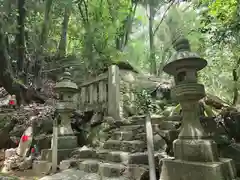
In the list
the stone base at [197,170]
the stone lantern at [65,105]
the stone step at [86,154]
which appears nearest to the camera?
the stone base at [197,170]

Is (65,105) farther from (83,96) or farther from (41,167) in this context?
(41,167)

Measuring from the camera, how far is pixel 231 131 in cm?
369

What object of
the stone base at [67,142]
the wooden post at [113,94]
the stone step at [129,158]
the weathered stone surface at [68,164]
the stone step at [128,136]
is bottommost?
the weathered stone surface at [68,164]

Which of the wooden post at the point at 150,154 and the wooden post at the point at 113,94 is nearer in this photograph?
the wooden post at the point at 150,154

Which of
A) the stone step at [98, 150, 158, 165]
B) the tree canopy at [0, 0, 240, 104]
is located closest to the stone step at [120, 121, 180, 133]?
the stone step at [98, 150, 158, 165]

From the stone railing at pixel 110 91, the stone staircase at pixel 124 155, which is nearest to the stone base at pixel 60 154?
the stone staircase at pixel 124 155

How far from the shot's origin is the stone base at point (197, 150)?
89.5 inches

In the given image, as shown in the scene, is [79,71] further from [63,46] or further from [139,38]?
[139,38]

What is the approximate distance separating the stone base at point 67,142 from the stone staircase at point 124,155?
31 cm

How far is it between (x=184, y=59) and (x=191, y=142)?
1093 millimetres

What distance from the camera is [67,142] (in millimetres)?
4543

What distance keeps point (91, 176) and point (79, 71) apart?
657 cm

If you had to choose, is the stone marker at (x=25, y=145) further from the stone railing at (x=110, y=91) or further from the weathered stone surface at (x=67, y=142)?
the stone railing at (x=110, y=91)

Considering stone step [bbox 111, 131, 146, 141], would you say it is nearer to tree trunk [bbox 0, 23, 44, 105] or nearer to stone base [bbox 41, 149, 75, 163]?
stone base [bbox 41, 149, 75, 163]
